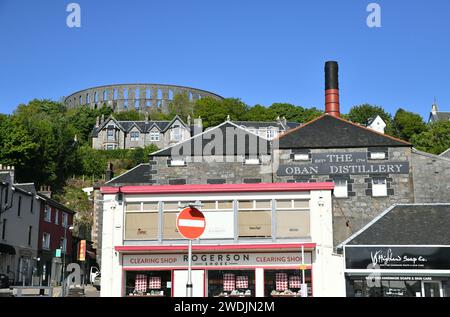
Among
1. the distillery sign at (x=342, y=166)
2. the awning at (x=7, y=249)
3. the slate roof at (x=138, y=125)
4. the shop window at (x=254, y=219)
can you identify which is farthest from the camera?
the slate roof at (x=138, y=125)

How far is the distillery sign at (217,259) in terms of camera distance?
2611cm

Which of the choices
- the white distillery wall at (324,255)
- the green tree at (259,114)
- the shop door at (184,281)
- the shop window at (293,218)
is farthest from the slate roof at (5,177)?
the green tree at (259,114)

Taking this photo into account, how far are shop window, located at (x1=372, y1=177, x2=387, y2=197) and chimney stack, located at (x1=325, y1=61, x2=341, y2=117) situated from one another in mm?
6949

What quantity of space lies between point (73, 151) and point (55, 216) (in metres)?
29.1

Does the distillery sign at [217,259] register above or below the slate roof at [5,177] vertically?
below

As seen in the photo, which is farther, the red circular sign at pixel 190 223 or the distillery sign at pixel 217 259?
the distillery sign at pixel 217 259

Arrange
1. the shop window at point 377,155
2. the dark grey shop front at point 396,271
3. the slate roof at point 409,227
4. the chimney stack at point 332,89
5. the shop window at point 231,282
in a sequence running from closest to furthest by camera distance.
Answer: the dark grey shop front at point 396,271
the shop window at point 231,282
the slate roof at point 409,227
the shop window at point 377,155
the chimney stack at point 332,89

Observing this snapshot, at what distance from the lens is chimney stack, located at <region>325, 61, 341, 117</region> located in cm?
4131

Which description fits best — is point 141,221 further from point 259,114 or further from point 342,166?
point 259,114

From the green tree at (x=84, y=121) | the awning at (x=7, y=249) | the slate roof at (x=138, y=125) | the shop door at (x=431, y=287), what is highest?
the green tree at (x=84, y=121)

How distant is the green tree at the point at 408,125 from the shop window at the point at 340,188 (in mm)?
51561

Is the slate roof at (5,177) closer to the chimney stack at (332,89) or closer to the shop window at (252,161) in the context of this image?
the shop window at (252,161)

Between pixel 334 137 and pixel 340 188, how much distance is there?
138 inches
